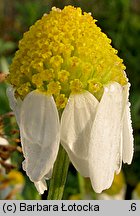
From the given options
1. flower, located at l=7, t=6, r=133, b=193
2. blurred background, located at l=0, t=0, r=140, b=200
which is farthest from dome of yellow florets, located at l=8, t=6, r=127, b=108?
blurred background, located at l=0, t=0, r=140, b=200

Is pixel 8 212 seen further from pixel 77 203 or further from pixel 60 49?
pixel 60 49

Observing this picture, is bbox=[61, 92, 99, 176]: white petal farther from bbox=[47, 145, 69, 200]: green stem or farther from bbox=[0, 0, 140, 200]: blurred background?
bbox=[0, 0, 140, 200]: blurred background

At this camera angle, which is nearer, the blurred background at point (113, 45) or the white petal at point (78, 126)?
the white petal at point (78, 126)

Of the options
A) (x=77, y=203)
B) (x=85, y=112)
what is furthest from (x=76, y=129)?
(x=77, y=203)

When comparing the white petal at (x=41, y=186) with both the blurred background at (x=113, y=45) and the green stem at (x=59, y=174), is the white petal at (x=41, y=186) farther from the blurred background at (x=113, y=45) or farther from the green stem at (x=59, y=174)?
the blurred background at (x=113, y=45)

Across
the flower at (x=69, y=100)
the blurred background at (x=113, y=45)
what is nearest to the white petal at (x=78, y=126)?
the flower at (x=69, y=100)

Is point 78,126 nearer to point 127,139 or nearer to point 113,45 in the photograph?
point 127,139

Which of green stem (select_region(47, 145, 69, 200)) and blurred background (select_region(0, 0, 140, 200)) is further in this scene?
blurred background (select_region(0, 0, 140, 200))
